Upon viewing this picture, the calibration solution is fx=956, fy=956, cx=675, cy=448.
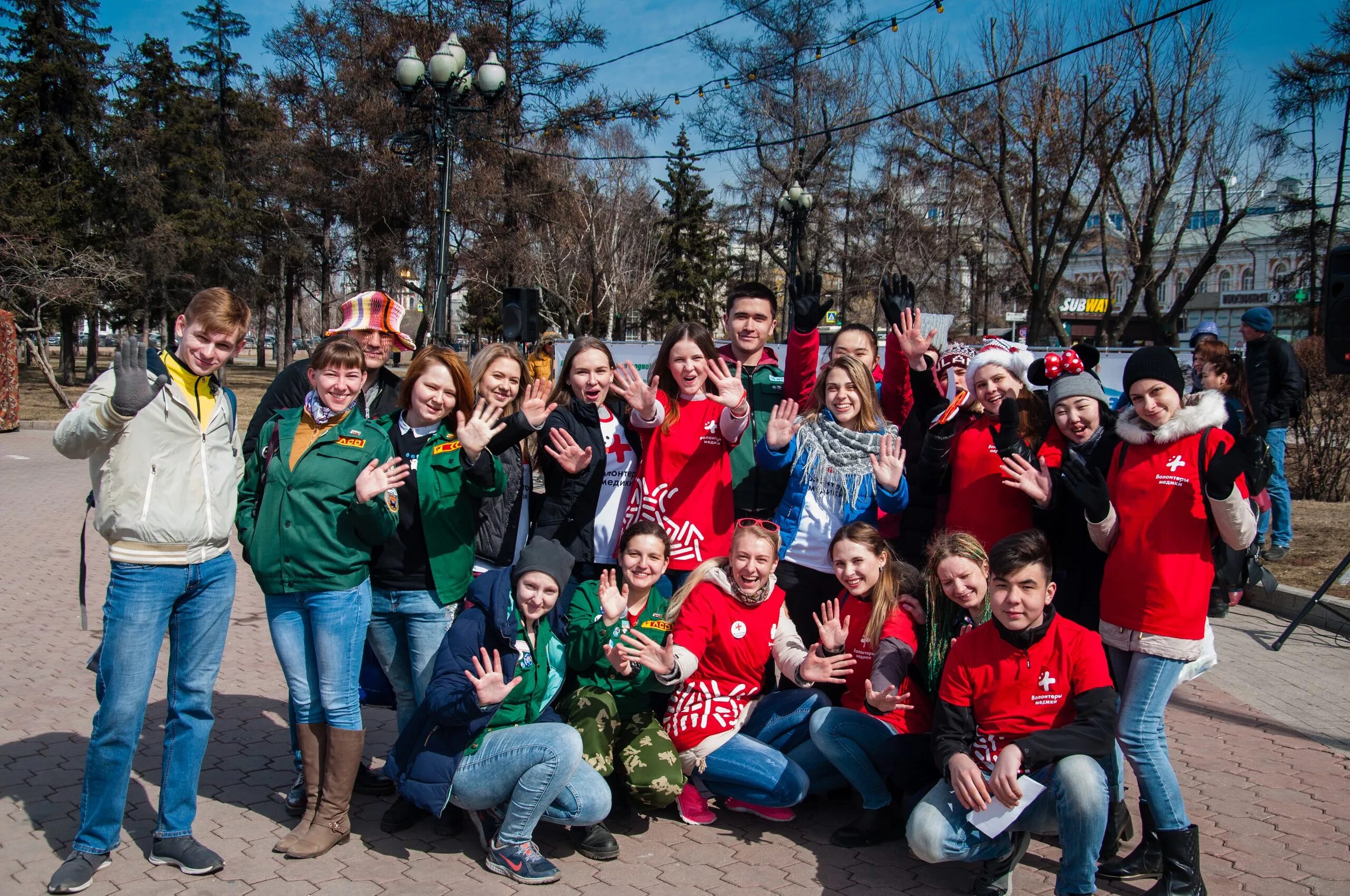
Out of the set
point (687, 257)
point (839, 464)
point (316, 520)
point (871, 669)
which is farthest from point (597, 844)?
point (687, 257)

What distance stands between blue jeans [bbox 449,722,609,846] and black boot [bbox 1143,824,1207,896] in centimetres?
195

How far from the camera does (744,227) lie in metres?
38.2

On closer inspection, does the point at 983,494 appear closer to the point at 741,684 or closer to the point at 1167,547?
the point at 1167,547

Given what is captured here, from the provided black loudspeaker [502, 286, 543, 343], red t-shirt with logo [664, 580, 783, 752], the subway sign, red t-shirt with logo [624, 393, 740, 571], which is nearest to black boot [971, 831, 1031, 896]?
red t-shirt with logo [664, 580, 783, 752]

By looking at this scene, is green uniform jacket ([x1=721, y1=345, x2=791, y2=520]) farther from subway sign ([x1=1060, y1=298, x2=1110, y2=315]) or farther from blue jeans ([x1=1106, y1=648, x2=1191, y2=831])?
subway sign ([x1=1060, y1=298, x2=1110, y2=315])

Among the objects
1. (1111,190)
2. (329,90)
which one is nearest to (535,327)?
(1111,190)

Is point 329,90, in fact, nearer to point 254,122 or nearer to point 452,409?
point 254,122

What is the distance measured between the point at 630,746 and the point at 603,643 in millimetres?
423

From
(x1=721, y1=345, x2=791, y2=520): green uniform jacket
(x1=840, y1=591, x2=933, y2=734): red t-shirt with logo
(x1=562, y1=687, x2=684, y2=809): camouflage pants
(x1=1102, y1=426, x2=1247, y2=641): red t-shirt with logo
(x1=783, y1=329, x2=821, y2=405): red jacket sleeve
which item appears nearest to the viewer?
(x1=1102, y1=426, x2=1247, y2=641): red t-shirt with logo

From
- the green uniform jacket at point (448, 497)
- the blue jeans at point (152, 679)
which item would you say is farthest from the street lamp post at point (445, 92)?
the blue jeans at point (152, 679)

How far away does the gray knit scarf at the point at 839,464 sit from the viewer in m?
4.17

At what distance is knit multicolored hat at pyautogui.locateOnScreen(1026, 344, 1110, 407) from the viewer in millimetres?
3928

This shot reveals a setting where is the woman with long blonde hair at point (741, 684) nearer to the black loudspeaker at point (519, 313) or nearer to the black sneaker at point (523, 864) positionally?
the black sneaker at point (523, 864)

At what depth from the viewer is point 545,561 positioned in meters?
3.62
